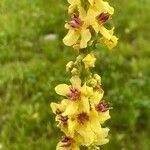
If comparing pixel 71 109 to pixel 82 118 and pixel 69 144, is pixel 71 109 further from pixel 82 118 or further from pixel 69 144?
pixel 69 144

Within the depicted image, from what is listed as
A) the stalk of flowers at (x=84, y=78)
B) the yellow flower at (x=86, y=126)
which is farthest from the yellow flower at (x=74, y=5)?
the yellow flower at (x=86, y=126)

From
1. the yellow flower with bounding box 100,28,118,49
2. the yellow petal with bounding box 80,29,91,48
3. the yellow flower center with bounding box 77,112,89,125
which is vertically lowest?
the yellow flower center with bounding box 77,112,89,125

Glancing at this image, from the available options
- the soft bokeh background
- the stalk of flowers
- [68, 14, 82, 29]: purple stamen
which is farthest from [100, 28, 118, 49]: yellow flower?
the soft bokeh background

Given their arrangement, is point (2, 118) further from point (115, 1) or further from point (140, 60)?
point (115, 1)

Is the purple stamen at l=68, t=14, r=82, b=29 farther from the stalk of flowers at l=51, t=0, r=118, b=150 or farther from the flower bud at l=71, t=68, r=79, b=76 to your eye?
the flower bud at l=71, t=68, r=79, b=76

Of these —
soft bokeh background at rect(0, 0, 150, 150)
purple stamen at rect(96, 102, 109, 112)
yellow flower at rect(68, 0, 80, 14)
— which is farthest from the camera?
soft bokeh background at rect(0, 0, 150, 150)

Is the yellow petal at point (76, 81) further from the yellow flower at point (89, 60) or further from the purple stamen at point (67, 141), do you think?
the purple stamen at point (67, 141)

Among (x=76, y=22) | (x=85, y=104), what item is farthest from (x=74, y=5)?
(x=85, y=104)
